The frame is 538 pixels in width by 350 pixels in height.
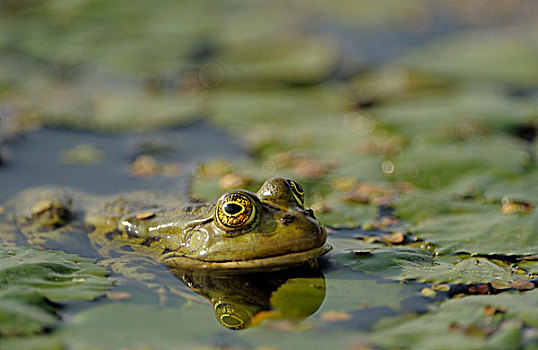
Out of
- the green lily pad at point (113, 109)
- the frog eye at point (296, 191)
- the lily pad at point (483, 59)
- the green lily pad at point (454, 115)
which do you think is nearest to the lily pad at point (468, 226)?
the frog eye at point (296, 191)

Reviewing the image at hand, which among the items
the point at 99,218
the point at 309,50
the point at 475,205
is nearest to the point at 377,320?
the point at 475,205

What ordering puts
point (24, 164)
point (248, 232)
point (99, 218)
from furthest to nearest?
1. point (24, 164)
2. point (99, 218)
3. point (248, 232)

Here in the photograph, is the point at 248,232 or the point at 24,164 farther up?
the point at 24,164

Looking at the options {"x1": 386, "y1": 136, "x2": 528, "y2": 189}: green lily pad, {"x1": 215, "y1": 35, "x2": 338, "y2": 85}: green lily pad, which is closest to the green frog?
{"x1": 386, "y1": 136, "x2": 528, "y2": 189}: green lily pad

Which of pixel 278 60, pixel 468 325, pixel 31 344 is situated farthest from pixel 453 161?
pixel 278 60

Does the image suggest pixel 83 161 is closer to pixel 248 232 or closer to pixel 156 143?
pixel 156 143

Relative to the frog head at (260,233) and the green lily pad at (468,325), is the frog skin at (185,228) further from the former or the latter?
the green lily pad at (468,325)

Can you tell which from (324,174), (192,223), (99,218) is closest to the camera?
(192,223)

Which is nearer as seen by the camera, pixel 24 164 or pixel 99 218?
Answer: pixel 99 218
